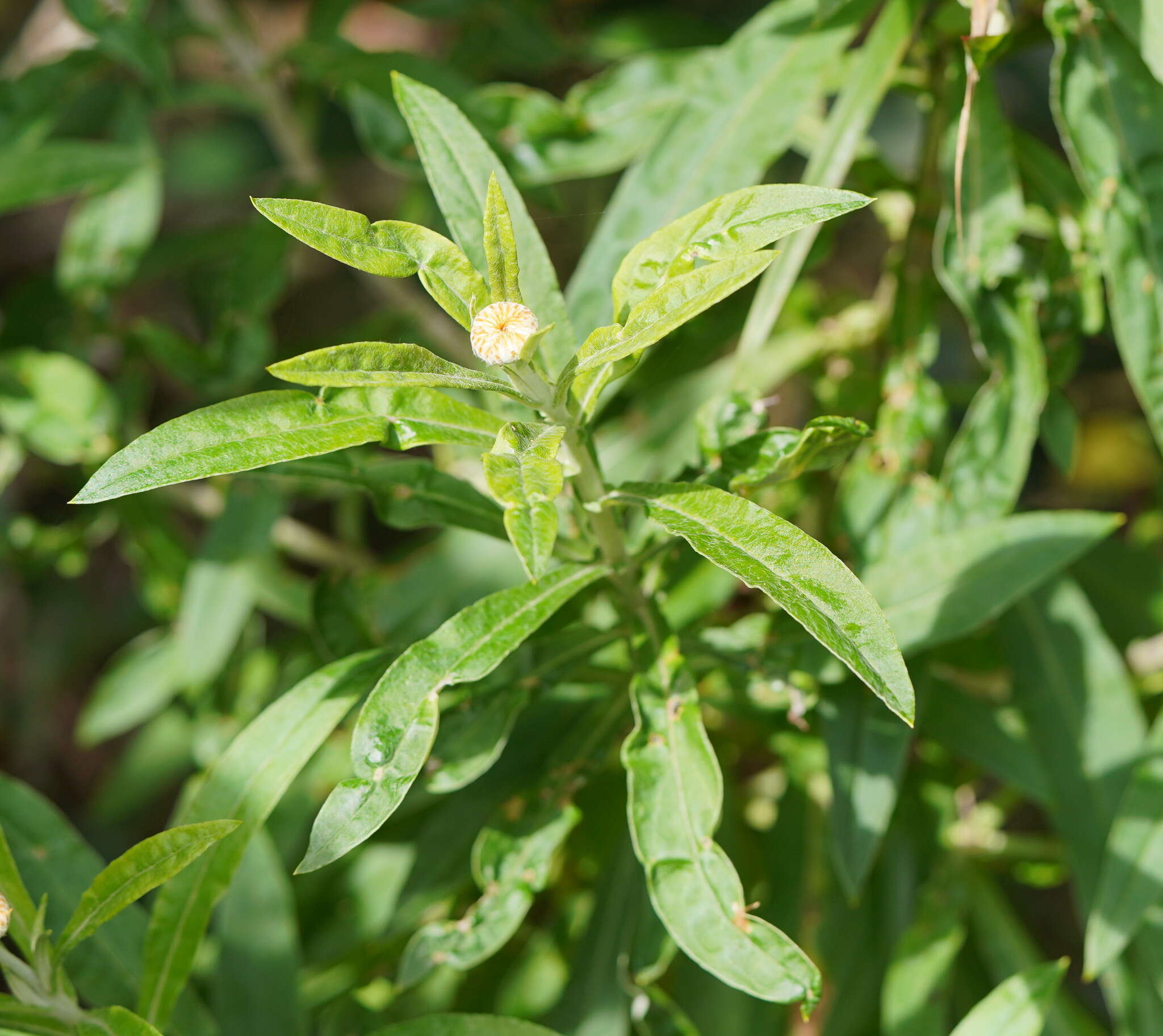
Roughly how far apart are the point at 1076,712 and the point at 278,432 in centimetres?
83

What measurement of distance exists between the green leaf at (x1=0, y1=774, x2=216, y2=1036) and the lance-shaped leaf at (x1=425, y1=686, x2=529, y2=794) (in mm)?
291

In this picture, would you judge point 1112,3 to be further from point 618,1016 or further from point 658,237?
point 618,1016

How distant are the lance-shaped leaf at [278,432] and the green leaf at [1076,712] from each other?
66cm

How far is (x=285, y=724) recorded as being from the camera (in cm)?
84

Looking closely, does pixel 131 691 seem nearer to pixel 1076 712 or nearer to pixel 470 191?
pixel 470 191

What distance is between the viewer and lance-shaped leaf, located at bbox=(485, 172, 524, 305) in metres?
0.65

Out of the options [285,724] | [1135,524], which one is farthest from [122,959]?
[1135,524]

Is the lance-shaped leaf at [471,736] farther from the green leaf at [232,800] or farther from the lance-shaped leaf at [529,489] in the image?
the lance-shaped leaf at [529,489]

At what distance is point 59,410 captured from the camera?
1232 mm

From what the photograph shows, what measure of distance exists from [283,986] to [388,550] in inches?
46.4

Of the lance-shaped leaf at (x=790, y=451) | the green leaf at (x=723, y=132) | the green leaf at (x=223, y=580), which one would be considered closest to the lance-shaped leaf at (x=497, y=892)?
the lance-shaped leaf at (x=790, y=451)

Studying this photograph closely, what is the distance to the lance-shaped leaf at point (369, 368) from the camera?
0.61m

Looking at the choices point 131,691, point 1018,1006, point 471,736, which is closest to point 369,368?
point 471,736

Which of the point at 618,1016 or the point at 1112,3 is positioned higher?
the point at 1112,3
